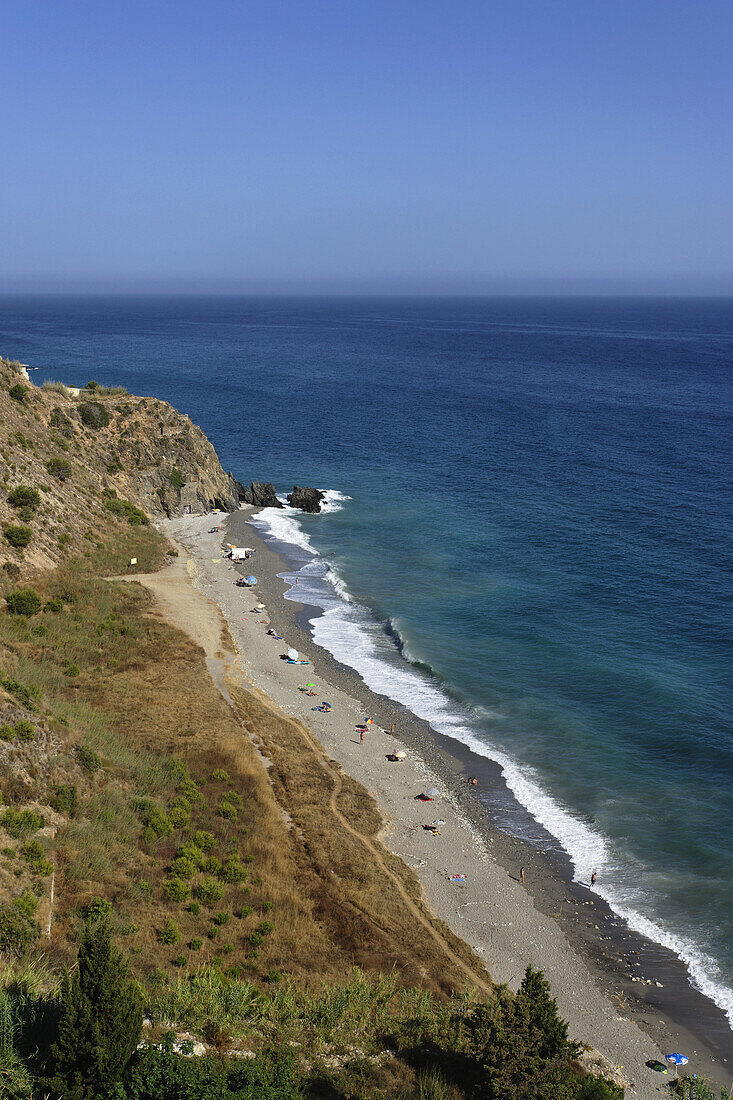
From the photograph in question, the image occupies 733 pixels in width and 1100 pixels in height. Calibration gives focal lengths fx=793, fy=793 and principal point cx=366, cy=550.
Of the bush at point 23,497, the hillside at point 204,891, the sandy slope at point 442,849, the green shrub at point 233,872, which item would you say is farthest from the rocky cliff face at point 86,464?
the green shrub at point 233,872

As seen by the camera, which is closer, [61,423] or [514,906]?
[514,906]

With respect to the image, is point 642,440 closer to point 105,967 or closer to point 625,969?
point 625,969

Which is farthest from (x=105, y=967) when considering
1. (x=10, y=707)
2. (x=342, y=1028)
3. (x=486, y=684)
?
(x=486, y=684)

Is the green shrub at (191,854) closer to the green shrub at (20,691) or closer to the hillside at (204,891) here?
the hillside at (204,891)

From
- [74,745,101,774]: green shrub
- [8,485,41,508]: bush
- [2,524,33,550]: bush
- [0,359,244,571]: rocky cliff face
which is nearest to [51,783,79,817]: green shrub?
[74,745,101,774]: green shrub

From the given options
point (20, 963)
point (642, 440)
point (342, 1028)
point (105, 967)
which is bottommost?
point (342, 1028)

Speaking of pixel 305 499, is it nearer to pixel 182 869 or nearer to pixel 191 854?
pixel 191 854

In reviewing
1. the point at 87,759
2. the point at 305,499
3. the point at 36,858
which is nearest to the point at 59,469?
Answer: the point at 305,499
